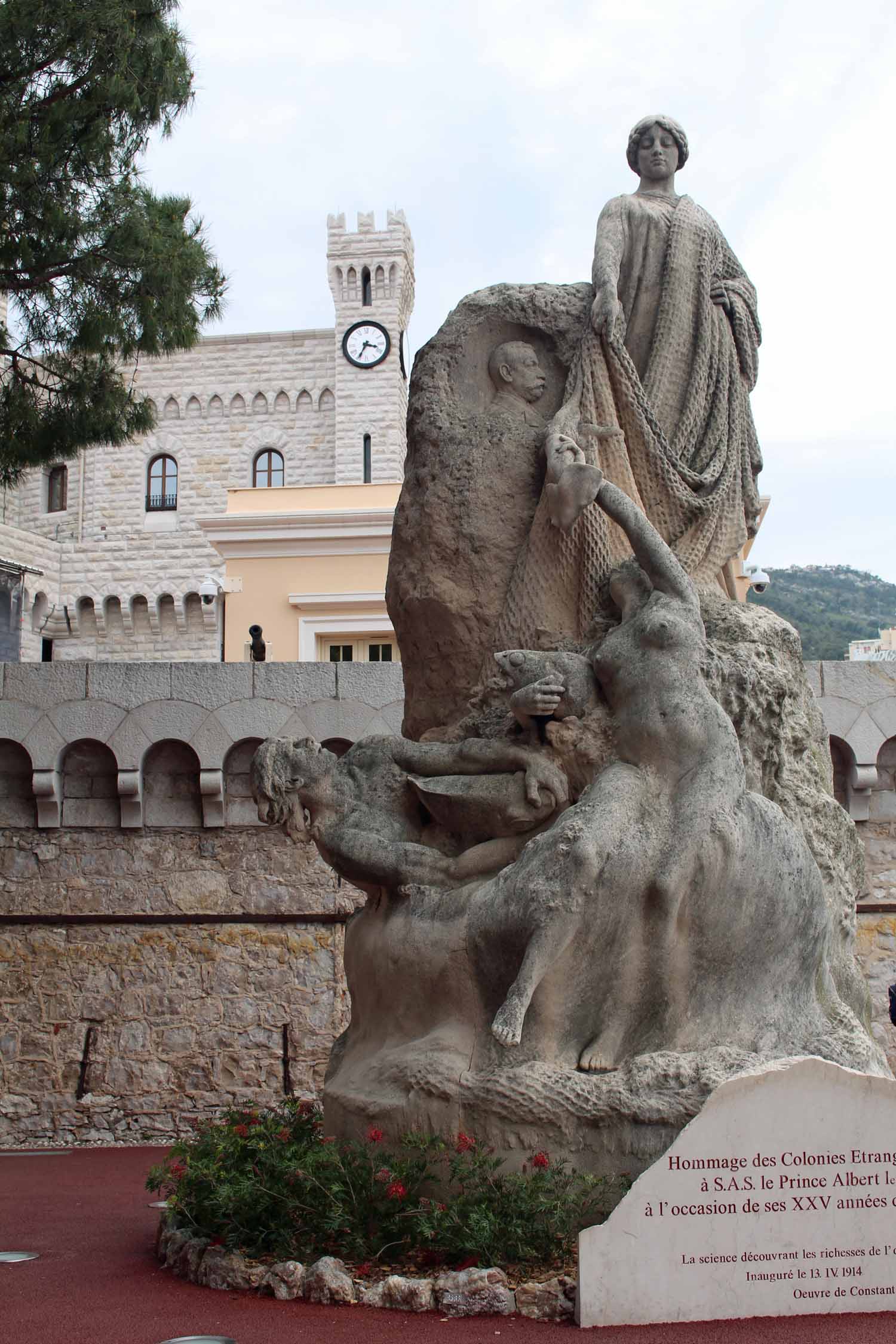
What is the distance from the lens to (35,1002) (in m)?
11.0

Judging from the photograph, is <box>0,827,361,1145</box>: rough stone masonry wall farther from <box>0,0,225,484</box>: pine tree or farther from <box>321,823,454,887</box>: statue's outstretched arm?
<box>321,823,454,887</box>: statue's outstretched arm

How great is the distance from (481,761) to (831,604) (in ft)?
222

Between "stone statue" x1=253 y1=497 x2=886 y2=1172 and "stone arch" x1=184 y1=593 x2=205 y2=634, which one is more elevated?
"stone arch" x1=184 y1=593 x2=205 y2=634

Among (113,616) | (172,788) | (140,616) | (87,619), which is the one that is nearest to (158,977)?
(172,788)

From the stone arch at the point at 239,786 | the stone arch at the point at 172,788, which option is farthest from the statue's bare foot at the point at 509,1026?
the stone arch at the point at 172,788

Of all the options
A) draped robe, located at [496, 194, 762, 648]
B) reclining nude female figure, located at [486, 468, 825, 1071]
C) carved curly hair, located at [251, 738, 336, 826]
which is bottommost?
reclining nude female figure, located at [486, 468, 825, 1071]

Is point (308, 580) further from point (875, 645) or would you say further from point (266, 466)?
point (875, 645)

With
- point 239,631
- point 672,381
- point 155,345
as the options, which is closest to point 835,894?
point 672,381

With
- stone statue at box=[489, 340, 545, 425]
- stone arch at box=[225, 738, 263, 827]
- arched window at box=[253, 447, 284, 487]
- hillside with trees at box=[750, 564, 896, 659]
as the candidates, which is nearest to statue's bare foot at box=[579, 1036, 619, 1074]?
stone statue at box=[489, 340, 545, 425]

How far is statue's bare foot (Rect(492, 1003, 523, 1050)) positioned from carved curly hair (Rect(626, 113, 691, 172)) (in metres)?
3.76

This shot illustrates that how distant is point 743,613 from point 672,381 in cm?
114

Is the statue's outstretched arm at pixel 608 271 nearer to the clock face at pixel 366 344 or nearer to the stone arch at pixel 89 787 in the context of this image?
the stone arch at pixel 89 787

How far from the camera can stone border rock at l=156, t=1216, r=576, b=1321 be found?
3.60m

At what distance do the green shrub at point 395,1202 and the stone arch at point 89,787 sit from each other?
710 centimetres
